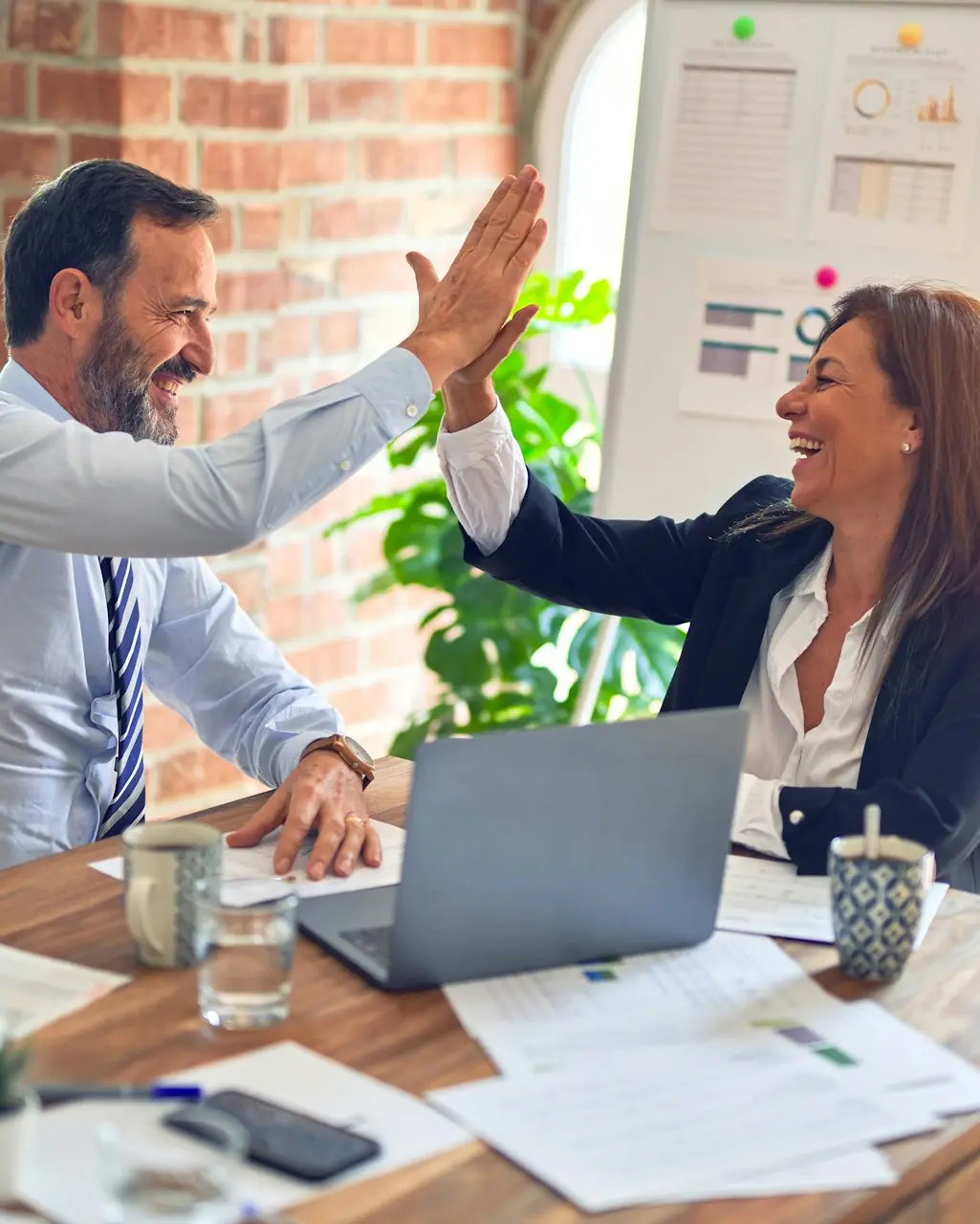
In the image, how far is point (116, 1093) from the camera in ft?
3.25

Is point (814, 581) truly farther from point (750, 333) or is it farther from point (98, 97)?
point (98, 97)

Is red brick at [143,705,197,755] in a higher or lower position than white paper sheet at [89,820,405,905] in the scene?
lower

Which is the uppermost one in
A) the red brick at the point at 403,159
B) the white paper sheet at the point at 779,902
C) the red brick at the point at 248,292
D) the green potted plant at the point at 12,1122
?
the red brick at the point at 403,159

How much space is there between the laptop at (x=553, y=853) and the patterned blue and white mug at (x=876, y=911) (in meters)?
0.10

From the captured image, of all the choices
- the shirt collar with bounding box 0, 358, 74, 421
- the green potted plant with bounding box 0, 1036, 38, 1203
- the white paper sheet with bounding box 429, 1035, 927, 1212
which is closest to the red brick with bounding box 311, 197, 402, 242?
the shirt collar with bounding box 0, 358, 74, 421

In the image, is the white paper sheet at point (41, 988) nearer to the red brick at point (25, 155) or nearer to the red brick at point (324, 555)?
the red brick at point (25, 155)

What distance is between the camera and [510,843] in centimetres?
119

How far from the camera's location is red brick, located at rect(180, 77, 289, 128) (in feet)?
8.91

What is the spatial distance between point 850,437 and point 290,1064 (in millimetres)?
1139

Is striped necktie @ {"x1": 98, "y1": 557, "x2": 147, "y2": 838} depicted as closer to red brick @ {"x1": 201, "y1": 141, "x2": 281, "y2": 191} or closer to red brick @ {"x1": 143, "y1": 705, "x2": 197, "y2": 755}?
red brick @ {"x1": 143, "y1": 705, "x2": 197, "y2": 755}

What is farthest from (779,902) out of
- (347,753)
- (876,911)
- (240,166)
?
(240,166)

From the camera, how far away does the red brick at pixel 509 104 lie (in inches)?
139

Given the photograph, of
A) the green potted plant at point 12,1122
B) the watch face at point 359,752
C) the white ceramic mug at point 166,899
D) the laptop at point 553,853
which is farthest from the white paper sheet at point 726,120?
the green potted plant at point 12,1122

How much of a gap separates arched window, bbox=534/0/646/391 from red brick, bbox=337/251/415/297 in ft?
1.33
